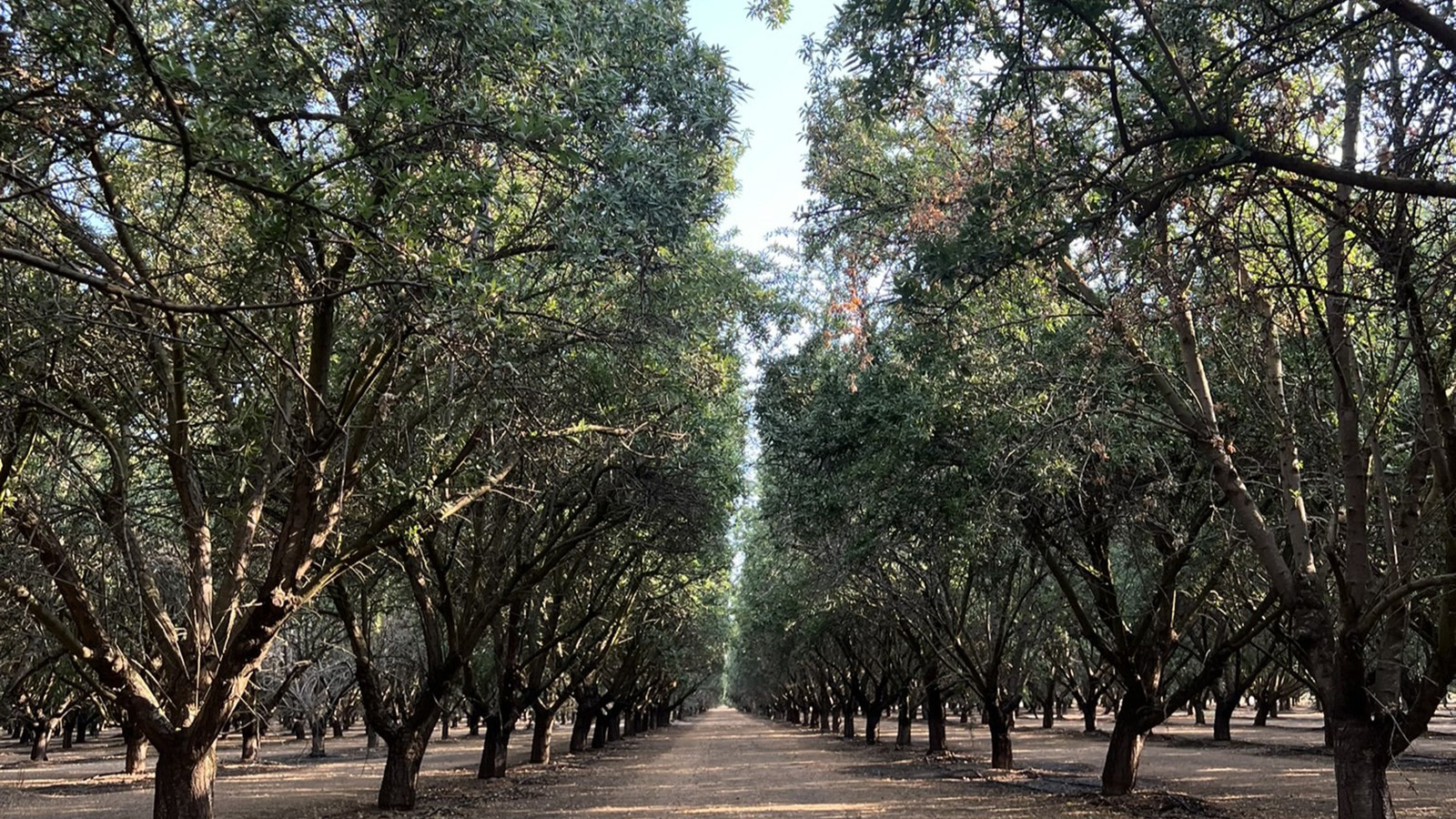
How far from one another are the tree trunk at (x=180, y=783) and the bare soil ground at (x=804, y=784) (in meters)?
4.35

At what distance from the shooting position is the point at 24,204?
6316 millimetres

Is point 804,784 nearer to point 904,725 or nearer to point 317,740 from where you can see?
point 904,725

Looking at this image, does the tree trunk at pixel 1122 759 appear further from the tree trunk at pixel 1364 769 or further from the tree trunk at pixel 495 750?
the tree trunk at pixel 495 750

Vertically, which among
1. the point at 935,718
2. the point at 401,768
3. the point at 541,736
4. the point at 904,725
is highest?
the point at 401,768

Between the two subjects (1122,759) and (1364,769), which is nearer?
(1364,769)

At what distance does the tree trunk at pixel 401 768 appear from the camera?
51.9ft

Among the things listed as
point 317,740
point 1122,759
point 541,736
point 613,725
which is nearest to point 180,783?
point 1122,759

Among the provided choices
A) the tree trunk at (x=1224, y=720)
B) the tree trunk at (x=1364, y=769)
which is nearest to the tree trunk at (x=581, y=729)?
the tree trunk at (x=1224, y=720)

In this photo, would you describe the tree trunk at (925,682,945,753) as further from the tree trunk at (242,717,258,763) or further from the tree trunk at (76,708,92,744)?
the tree trunk at (76,708,92,744)

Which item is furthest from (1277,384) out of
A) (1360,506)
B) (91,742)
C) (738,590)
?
(91,742)

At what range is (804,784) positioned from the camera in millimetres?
21375

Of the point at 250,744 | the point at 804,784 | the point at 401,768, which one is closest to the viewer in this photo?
the point at 401,768

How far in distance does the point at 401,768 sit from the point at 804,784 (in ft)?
31.4

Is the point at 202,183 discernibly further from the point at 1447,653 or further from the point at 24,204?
the point at 1447,653
